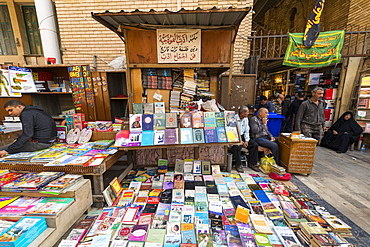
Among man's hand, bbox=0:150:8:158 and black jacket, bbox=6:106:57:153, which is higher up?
black jacket, bbox=6:106:57:153

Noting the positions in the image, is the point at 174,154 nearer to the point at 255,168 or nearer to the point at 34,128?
the point at 255,168

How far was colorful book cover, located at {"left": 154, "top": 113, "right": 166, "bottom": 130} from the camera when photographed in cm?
305

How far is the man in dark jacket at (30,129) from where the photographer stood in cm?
305

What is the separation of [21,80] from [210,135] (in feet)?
18.3

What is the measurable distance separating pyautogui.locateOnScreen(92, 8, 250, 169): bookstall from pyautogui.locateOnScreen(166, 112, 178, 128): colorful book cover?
0.76 ft

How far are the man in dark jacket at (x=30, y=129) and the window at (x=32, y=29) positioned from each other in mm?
4195

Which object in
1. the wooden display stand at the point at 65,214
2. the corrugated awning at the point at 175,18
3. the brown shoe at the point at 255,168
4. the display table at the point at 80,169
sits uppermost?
the corrugated awning at the point at 175,18

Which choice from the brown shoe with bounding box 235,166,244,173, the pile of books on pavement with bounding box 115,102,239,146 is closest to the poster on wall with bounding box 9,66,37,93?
the pile of books on pavement with bounding box 115,102,239,146

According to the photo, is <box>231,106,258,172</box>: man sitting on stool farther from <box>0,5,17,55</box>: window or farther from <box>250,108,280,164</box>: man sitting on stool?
<box>0,5,17,55</box>: window

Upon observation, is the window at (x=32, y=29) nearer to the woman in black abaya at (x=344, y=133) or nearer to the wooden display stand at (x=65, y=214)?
the wooden display stand at (x=65, y=214)

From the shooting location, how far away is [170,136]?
2.92 metres

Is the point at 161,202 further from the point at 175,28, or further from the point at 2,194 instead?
the point at 175,28

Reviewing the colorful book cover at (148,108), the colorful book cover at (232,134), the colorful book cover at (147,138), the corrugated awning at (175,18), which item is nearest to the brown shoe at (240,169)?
the colorful book cover at (232,134)

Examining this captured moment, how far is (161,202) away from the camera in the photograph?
2.58 m
